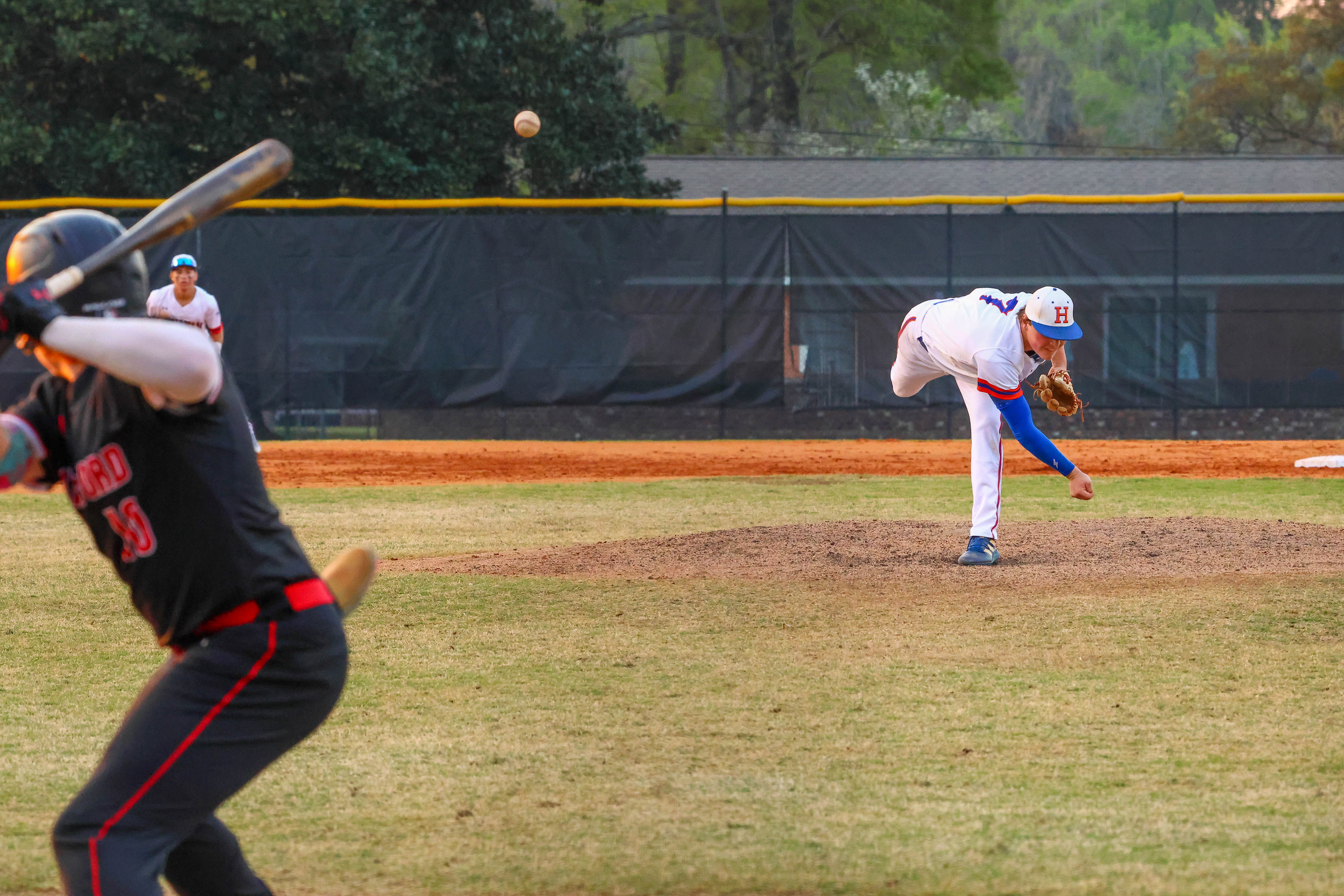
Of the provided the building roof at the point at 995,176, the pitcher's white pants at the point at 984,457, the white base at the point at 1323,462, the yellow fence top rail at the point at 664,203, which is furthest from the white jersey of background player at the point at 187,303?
the building roof at the point at 995,176

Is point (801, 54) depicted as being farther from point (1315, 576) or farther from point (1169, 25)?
point (1169, 25)

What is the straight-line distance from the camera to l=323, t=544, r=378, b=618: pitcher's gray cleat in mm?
3004

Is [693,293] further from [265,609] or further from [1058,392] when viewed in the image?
[265,609]

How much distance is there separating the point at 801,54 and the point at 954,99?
4772mm

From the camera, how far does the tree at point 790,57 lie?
38719mm

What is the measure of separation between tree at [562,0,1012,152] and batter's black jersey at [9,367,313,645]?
33.9 meters

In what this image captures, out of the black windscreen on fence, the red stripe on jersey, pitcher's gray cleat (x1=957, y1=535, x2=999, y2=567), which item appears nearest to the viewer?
the red stripe on jersey

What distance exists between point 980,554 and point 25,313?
6266 millimetres

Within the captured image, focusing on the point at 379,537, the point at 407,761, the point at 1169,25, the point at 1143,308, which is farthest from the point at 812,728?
the point at 1169,25

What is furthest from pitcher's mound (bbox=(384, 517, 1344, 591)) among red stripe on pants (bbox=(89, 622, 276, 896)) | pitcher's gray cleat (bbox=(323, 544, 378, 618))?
red stripe on pants (bbox=(89, 622, 276, 896))

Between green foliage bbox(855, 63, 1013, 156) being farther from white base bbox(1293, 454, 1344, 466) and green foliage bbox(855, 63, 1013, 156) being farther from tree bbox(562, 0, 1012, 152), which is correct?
white base bbox(1293, 454, 1344, 466)

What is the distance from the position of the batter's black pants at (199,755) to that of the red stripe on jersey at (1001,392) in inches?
217

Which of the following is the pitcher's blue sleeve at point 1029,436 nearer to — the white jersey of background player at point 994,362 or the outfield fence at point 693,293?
the white jersey of background player at point 994,362

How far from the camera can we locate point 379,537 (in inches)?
386
